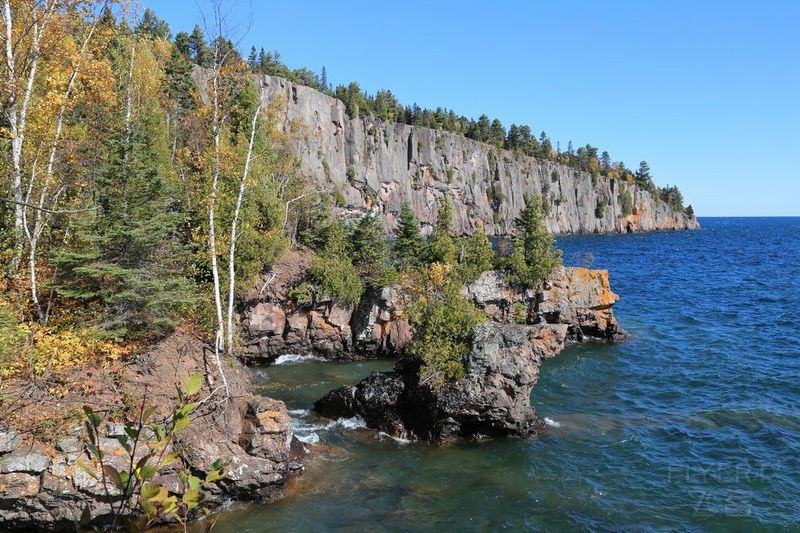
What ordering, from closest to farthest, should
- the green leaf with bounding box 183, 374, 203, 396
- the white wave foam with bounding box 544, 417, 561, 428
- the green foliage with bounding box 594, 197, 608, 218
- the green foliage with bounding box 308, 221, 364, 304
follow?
1. the green leaf with bounding box 183, 374, 203, 396
2. the white wave foam with bounding box 544, 417, 561, 428
3. the green foliage with bounding box 308, 221, 364, 304
4. the green foliage with bounding box 594, 197, 608, 218

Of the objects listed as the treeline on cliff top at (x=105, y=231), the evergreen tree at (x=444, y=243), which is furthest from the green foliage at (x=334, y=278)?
the evergreen tree at (x=444, y=243)

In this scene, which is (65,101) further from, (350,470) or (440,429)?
(440,429)

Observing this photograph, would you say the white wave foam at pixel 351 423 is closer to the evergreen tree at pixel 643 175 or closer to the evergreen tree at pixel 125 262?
the evergreen tree at pixel 125 262

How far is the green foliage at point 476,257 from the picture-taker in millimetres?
30531

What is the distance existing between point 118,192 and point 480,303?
65.6ft

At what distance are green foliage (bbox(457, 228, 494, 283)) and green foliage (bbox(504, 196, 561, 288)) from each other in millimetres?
1225

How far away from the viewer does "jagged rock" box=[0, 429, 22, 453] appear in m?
11.4

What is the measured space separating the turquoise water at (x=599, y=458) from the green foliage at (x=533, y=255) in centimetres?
497

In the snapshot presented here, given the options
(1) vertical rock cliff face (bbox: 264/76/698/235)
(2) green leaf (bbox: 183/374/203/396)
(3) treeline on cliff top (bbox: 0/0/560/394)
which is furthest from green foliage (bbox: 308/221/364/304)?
(1) vertical rock cliff face (bbox: 264/76/698/235)

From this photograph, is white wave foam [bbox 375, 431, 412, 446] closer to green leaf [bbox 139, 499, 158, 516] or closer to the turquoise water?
the turquoise water

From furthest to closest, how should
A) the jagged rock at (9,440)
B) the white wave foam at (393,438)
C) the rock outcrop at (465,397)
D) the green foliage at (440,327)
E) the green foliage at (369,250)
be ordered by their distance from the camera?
the green foliage at (369,250) → the green foliage at (440,327) → the rock outcrop at (465,397) → the white wave foam at (393,438) → the jagged rock at (9,440)

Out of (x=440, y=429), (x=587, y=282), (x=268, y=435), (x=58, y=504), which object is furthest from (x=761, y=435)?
(x=58, y=504)

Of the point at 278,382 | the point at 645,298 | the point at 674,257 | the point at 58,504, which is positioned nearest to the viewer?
the point at 58,504

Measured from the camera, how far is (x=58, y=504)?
37.2 feet
